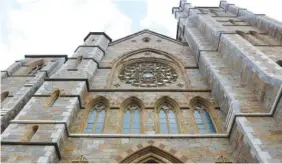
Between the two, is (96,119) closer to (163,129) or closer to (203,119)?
(163,129)

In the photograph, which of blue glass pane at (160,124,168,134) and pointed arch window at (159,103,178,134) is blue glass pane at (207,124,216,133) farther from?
blue glass pane at (160,124,168,134)

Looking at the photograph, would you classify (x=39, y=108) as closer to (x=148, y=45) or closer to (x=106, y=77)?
(x=106, y=77)

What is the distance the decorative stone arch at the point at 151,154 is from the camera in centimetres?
710

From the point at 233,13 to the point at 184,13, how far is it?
13.3 feet

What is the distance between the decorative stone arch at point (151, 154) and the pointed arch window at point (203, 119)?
5.65 ft

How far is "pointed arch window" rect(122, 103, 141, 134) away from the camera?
8648 millimetres

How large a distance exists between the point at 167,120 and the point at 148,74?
14.0ft

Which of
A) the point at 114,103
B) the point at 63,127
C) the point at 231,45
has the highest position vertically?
the point at 231,45

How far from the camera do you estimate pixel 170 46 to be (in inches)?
610

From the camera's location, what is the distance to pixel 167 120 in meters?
9.08

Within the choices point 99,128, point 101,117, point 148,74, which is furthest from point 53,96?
point 148,74

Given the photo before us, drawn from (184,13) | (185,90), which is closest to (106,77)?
(185,90)

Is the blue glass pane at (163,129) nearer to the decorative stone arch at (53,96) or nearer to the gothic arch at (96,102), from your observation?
the gothic arch at (96,102)

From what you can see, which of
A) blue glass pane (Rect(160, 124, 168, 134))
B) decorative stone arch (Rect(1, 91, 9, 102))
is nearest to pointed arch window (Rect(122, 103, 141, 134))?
blue glass pane (Rect(160, 124, 168, 134))
